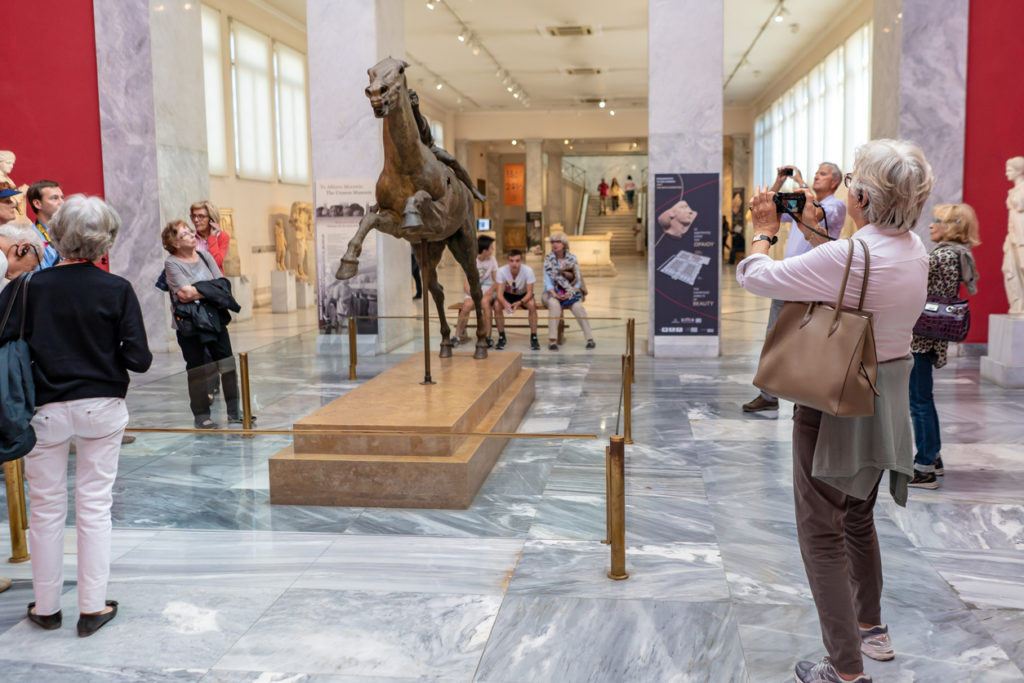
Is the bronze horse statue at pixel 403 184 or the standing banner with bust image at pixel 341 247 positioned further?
the standing banner with bust image at pixel 341 247

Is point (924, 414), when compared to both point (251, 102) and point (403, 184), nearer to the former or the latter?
point (403, 184)

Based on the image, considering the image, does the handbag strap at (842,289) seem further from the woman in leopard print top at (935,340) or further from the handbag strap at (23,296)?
the handbag strap at (23,296)

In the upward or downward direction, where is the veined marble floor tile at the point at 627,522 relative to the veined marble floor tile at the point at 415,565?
upward

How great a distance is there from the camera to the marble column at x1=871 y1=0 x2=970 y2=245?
406 inches

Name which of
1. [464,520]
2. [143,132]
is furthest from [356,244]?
[143,132]

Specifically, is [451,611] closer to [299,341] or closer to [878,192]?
[878,192]

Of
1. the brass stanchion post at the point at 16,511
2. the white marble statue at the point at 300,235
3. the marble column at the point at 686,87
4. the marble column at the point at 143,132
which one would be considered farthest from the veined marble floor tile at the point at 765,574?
the white marble statue at the point at 300,235

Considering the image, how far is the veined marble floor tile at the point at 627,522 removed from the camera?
4.52m

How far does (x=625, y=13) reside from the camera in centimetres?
1972

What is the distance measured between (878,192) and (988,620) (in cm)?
200

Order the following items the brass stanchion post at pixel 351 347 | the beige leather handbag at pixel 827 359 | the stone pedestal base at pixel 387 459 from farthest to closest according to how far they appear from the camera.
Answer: the brass stanchion post at pixel 351 347, the stone pedestal base at pixel 387 459, the beige leather handbag at pixel 827 359

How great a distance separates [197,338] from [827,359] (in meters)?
5.58

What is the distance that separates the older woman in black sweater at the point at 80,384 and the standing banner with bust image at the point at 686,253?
8200 mm

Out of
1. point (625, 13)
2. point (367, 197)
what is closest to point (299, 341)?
point (367, 197)
